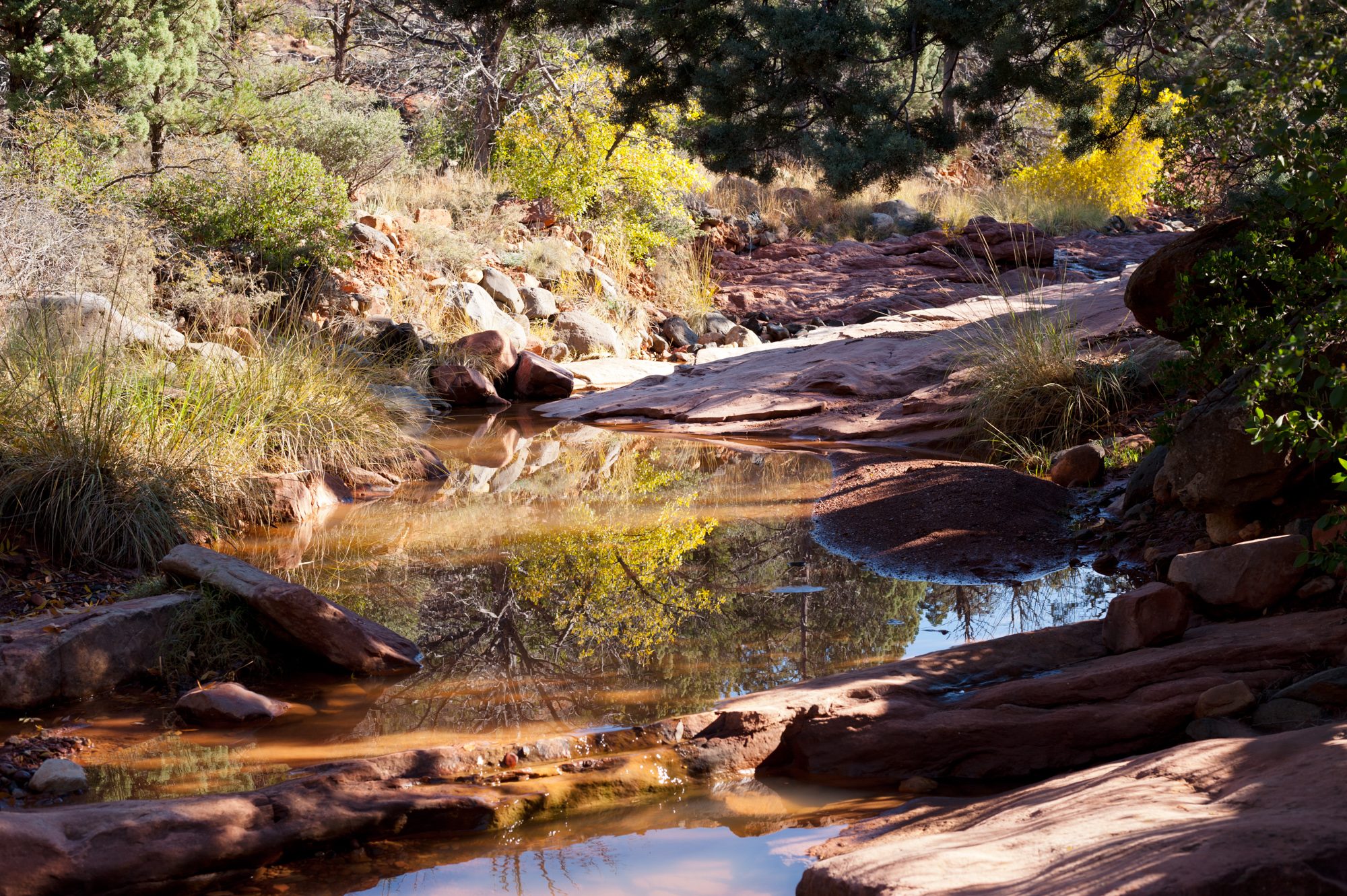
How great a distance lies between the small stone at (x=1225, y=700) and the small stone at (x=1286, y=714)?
0.05m

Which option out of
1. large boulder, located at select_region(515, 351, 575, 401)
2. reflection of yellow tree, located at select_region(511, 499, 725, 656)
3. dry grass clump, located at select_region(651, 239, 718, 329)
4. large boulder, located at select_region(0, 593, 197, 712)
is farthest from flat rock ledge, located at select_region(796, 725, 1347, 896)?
dry grass clump, located at select_region(651, 239, 718, 329)

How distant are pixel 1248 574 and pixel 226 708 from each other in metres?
3.76

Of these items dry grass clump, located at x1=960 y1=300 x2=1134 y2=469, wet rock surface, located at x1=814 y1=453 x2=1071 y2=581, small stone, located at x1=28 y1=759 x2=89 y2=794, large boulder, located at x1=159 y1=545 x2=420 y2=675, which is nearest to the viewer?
small stone, located at x1=28 y1=759 x2=89 y2=794

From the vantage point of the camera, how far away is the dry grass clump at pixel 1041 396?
7.40m

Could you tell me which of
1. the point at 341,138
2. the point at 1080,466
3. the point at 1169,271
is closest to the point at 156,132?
the point at 341,138

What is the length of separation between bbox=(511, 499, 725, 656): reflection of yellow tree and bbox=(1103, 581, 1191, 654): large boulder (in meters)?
1.85

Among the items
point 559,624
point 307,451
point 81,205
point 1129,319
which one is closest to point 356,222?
point 81,205

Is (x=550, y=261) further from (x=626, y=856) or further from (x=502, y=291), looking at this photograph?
(x=626, y=856)

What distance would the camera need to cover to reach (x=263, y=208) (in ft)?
40.5

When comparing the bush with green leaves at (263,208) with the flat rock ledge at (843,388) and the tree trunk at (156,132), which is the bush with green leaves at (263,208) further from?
the flat rock ledge at (843,388)

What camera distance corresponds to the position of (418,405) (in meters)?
9.73

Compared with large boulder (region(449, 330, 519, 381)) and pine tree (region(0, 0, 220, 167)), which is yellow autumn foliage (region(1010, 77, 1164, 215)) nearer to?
large boulder (region(449, 330, 519, 381))

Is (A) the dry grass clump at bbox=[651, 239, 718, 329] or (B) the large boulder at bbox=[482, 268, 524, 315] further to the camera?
(A) the dry grass clump at bbox=[651, 239, 718, 329]

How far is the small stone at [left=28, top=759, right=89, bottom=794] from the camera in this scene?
3.21 m
